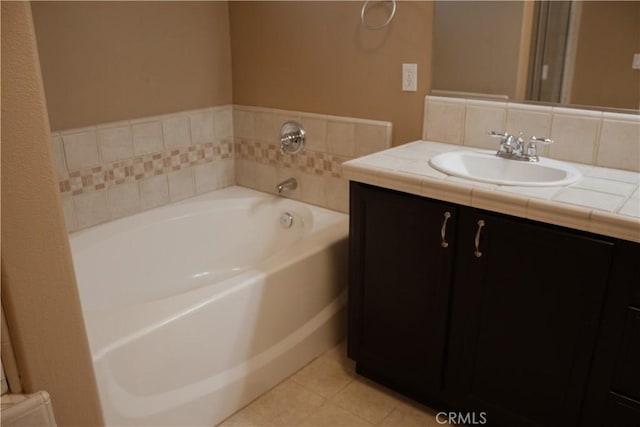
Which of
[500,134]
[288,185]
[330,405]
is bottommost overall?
→ [330,405]

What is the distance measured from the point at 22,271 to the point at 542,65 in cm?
183

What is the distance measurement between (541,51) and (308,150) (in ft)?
3.83

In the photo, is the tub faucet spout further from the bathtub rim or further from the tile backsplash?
the bathtub rim

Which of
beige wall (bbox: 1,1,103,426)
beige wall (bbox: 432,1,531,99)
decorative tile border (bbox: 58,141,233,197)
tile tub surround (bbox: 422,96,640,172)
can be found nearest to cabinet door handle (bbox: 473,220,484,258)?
tile tub surround (bbox: 422,96,640,172)

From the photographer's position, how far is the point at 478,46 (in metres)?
2.09

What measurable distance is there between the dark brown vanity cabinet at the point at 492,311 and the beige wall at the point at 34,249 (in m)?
1.23

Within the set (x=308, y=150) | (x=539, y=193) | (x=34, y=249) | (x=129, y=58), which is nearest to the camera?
(x=34, y=249)

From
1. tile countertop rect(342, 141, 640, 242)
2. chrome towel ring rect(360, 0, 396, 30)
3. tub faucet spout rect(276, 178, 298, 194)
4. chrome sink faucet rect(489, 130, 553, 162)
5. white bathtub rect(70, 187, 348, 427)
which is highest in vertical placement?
chrome towel ring rect(360, 0, 396, 30)

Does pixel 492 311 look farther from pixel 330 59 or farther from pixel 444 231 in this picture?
pixel 330 59

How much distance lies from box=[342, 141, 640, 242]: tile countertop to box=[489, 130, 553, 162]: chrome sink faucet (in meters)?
0.15

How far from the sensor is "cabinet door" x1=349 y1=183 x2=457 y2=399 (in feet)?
5.85

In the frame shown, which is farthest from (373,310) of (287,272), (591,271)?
(591,271)

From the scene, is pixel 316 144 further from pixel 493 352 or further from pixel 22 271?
pixel 22 271

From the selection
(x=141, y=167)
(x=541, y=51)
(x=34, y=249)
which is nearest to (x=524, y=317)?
(x=541, y=51)
